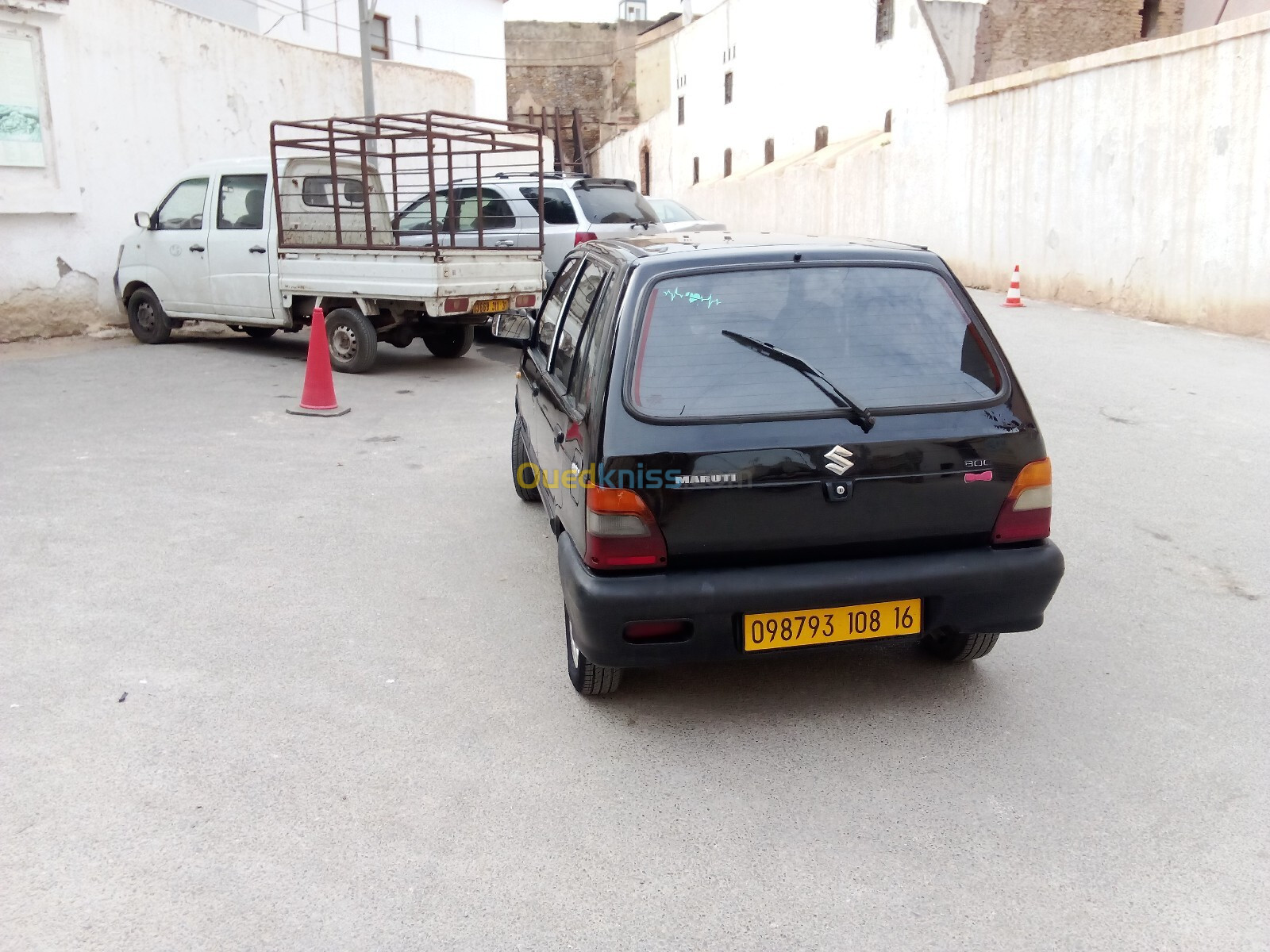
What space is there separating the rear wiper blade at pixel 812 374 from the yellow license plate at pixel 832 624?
1.91ft

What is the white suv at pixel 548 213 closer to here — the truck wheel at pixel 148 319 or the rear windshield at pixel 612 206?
the rear windshield at pixel 612 206

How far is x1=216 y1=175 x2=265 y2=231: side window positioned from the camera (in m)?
10.7

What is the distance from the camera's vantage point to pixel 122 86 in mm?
12852

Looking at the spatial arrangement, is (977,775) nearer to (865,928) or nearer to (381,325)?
(865,928)

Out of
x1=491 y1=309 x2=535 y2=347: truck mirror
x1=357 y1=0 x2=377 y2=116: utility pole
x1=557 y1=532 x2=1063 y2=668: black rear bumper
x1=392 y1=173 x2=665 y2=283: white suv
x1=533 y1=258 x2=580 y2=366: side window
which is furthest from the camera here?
x1=357 y1=0 x2=377 y2=116: utility pole

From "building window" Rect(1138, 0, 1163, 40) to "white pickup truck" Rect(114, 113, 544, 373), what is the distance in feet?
60.3

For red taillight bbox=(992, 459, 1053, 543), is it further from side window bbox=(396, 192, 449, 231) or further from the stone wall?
the stone wall

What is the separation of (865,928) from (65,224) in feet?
42.5

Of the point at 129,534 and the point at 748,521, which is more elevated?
the point at 748,521

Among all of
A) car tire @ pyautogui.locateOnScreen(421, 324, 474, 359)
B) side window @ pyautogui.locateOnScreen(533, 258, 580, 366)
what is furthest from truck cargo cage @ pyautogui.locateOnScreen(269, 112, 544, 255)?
side window @ pyautogui.locateOnScreen(533, 258, 580, 366)

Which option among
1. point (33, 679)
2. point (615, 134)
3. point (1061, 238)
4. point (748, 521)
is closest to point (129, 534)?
point (33, 679)

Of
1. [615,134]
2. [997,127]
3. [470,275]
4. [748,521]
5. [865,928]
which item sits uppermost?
[615,134]

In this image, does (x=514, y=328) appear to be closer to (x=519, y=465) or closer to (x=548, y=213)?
(x=519, y=465)

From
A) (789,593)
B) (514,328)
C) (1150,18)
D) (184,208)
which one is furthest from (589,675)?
(1150,18)
